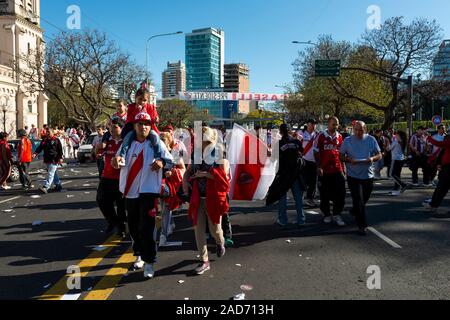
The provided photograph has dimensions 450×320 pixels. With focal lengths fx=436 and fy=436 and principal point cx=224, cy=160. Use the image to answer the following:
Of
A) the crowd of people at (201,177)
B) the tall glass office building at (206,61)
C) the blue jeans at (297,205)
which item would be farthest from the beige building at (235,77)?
the blue jeans at (297,205)

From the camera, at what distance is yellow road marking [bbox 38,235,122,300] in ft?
14.6

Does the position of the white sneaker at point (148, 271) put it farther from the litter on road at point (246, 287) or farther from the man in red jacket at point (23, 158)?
the man in red jacket at point (23, 158)

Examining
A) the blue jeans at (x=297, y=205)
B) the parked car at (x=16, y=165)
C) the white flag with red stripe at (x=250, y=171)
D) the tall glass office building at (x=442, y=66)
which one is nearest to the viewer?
the blue jeans at (x=297, y=205)

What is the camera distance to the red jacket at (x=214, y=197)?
211 inches

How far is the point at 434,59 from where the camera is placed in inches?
1292

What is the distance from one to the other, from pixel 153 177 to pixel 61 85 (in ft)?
107

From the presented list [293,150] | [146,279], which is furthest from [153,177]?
[293,150]

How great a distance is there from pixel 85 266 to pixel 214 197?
1850 mm

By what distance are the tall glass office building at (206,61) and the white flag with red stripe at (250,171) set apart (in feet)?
307

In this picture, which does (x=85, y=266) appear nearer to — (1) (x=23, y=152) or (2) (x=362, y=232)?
(2) (x=362, y=232)

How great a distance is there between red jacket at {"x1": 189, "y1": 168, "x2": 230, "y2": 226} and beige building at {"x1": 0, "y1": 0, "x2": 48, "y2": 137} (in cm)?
5067

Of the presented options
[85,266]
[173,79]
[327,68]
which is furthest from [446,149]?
[173,79]
